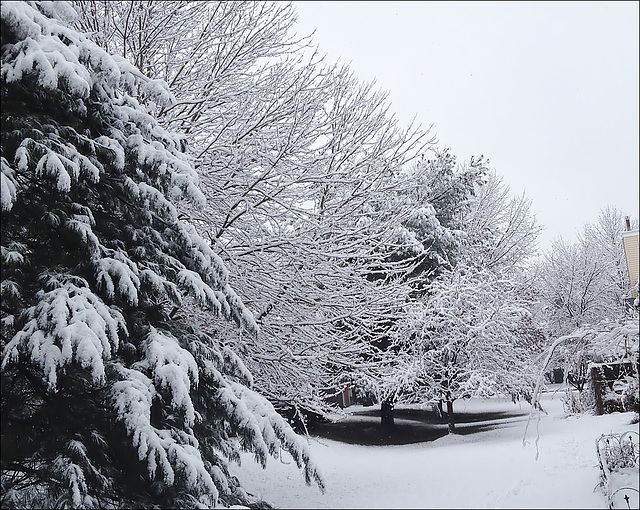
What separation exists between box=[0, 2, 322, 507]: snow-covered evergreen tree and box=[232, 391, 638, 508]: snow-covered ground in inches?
45.7

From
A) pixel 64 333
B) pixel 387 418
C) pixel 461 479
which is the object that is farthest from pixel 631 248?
pixel 64 333

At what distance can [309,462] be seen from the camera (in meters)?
4.91

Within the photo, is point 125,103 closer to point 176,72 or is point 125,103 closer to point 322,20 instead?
point 176,72

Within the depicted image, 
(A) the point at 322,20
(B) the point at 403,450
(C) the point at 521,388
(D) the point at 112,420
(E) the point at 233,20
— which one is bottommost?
(B) the point at 403,450

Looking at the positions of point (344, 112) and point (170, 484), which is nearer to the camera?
point (170, 484)

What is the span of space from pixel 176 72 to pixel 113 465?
5.75m

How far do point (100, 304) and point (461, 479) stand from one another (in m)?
4.11

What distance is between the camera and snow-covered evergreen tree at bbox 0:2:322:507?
4.10 m

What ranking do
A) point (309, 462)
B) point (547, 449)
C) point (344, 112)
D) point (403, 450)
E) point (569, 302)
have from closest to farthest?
point (309, 462), point (547, 449), point (344, 112), point (403, 450), point (569, 302)

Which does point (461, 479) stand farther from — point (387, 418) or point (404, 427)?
point (404, 427)

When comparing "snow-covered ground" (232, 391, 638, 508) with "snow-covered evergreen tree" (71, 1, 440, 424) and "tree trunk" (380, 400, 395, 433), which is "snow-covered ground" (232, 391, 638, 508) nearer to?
"snow-covered evergreen tree" (71, 1, 440, 424)

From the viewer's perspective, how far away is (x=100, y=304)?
424 cm

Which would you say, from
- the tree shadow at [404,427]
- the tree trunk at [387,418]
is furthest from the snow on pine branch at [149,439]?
the tree trunk at [387,418]

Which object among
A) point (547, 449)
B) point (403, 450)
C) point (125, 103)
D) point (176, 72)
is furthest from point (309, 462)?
point (403, 450)
